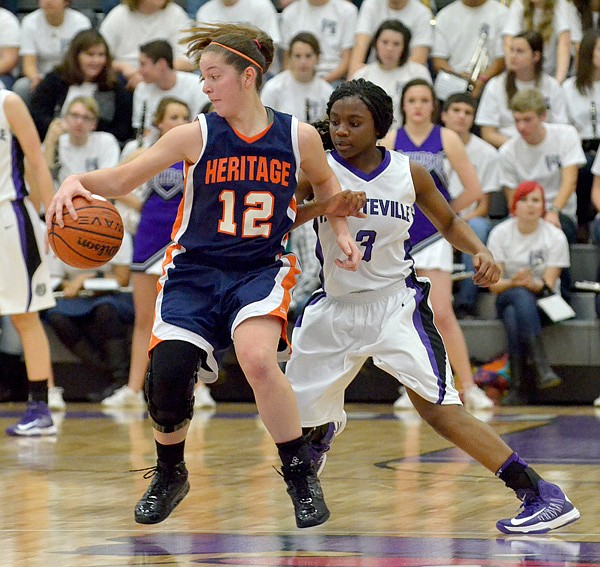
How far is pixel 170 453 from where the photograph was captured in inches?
169

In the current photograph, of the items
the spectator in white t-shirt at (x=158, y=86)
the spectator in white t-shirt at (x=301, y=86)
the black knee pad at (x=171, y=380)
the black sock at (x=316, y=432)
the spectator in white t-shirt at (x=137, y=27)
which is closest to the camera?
the black knee pad at (x=171, y=380)

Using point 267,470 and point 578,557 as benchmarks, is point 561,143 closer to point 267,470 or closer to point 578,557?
point 267,470

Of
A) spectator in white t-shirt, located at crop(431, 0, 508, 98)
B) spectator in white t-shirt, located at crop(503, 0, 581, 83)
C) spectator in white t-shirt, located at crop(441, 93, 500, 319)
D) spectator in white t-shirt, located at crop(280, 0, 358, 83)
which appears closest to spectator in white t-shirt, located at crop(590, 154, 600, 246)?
spectator in white t-shirt, located at crop(441, 93, 500, 319)

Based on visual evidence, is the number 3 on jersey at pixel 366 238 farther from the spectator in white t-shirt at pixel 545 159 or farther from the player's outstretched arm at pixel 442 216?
the spectator in white t-shirt at pixel 545 159

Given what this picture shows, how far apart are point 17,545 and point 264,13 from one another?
23.2ft

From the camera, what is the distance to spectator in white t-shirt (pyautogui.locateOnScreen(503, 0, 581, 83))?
Answer: 996 cm

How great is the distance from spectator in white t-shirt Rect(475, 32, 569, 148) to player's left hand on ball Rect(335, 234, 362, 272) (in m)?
5.58

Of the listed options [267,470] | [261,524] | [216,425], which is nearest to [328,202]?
[261,524]

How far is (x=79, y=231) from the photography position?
13.6 ft

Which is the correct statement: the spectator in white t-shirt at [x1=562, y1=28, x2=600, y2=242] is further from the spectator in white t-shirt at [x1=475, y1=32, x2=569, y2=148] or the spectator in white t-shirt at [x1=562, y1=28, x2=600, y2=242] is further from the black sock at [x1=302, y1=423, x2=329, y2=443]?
the black sock at [x1=302, y1=423, x2=329, y2=443]

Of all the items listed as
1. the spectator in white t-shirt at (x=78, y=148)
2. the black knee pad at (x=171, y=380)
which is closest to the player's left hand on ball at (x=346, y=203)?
the black knee pad at (x=171, y=380)

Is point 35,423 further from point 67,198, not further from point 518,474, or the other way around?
point 518,474

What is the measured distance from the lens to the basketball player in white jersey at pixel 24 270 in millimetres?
6672

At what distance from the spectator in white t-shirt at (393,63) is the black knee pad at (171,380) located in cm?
545
